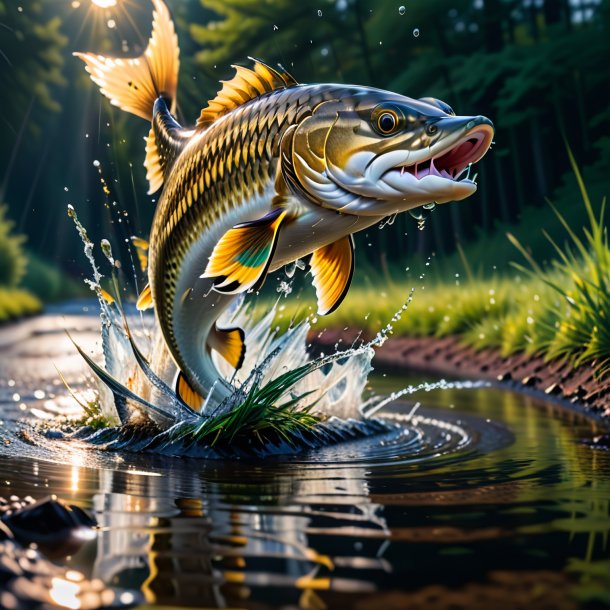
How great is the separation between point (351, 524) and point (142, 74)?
122 inches

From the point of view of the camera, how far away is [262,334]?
6.94 metres

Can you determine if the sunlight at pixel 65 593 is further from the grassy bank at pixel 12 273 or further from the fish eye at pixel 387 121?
the grassy bank at pixel 12 273

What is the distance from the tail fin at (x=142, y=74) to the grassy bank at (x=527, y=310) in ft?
4.94

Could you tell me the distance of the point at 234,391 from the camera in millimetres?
5754

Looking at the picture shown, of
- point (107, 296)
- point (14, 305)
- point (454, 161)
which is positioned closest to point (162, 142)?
point (107, 296)

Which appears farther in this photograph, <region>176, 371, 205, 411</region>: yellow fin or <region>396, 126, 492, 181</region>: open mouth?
<region>176, 371, 205, 411</region>: yellow fin

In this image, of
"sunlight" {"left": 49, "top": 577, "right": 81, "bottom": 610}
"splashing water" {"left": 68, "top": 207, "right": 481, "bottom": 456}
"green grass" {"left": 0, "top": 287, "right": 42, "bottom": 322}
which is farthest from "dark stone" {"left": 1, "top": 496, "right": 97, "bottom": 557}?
"green grass" {"left": 0, "top": 287, "right": 42, "bottom": 322}

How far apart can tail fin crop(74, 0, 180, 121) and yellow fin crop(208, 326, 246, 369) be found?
4.25 ft

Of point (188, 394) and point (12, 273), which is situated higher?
point (188, 394)

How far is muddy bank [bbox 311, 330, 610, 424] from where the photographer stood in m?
7.82

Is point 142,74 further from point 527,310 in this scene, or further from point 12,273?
point 12,273

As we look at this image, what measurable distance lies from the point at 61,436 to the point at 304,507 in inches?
110

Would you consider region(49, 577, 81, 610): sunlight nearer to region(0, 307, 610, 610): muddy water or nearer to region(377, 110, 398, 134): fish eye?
region(0, 307, 610, 610): muddy water

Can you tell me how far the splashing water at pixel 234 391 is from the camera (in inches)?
225
